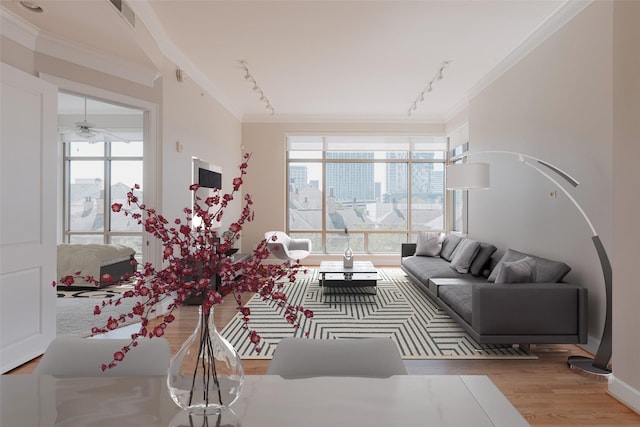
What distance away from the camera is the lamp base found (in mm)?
2711

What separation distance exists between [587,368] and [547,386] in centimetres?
45

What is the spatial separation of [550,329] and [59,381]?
3313 mm

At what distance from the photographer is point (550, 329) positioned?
10.0 ft

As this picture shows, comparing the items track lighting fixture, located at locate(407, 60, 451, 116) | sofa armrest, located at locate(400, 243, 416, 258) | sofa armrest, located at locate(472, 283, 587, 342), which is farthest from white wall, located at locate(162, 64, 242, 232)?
sofa armrest, located at locate(472, 283, 587, 342)

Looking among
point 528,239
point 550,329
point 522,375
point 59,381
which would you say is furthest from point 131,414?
point 528,239

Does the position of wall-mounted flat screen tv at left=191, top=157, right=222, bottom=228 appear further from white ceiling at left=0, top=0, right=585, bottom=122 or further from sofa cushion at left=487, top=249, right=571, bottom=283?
sofa cushion at left=487, top=249, right=571, bottom=283

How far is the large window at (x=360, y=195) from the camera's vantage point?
8117 millimetres

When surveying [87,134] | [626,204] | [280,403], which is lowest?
[280,403]

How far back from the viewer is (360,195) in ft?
26.8

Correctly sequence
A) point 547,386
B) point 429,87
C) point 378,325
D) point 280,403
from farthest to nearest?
1. point 429,87
2. point 378,325
3. point 547,386
4. point 280,403

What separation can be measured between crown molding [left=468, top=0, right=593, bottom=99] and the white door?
4.78 m

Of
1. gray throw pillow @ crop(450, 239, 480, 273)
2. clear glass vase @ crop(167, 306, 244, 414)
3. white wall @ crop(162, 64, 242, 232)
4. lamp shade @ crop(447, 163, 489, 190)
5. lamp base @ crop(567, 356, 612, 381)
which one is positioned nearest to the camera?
clear glass vase @ crop(167, 306, 244, 414)

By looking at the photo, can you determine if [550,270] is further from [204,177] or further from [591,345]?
[204,177]

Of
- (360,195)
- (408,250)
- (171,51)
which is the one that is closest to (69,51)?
(171,51)
